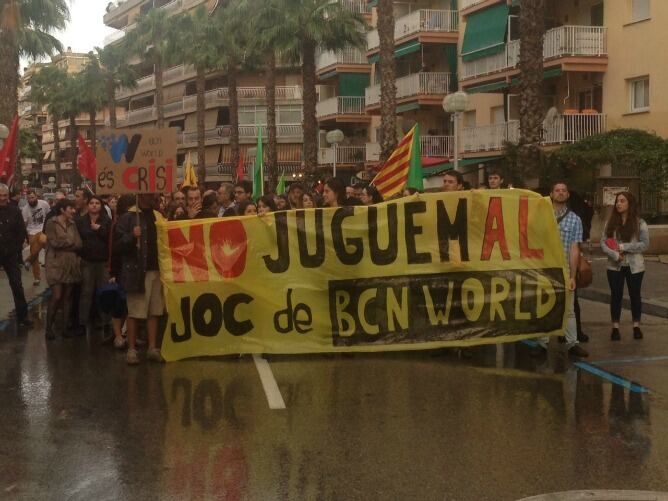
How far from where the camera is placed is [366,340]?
9344 mm

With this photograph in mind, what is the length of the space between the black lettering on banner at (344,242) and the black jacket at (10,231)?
5.17 meters

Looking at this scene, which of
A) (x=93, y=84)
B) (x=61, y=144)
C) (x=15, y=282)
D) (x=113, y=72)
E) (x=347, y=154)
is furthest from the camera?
(x=61, y=144)

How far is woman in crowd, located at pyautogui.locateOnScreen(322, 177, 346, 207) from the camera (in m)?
11.1

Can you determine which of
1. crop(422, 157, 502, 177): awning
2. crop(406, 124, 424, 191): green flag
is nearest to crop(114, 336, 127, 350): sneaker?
crop(406, 124, 424, 191): green flag

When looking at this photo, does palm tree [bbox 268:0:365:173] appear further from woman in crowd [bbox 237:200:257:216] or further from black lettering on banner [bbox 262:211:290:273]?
black lettering on banner [bbox 262:211:290:273]

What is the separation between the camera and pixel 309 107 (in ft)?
111

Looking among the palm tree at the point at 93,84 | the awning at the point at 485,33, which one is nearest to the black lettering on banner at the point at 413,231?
the awning at the point at 485,33

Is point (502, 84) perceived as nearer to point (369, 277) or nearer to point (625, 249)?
point (625, 249)

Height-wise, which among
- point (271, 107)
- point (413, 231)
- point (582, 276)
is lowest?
point (582, 276)

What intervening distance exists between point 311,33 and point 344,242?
89.1ft

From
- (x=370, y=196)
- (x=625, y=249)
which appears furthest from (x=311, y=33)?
(x=625, y=249)

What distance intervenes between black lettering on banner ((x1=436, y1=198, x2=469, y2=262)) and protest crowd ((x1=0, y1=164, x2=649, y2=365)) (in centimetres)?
105

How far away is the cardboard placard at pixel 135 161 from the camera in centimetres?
1067

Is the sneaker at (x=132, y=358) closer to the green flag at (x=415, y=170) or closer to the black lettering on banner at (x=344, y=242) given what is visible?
the black lettering on banner at (x=344, y=242)
